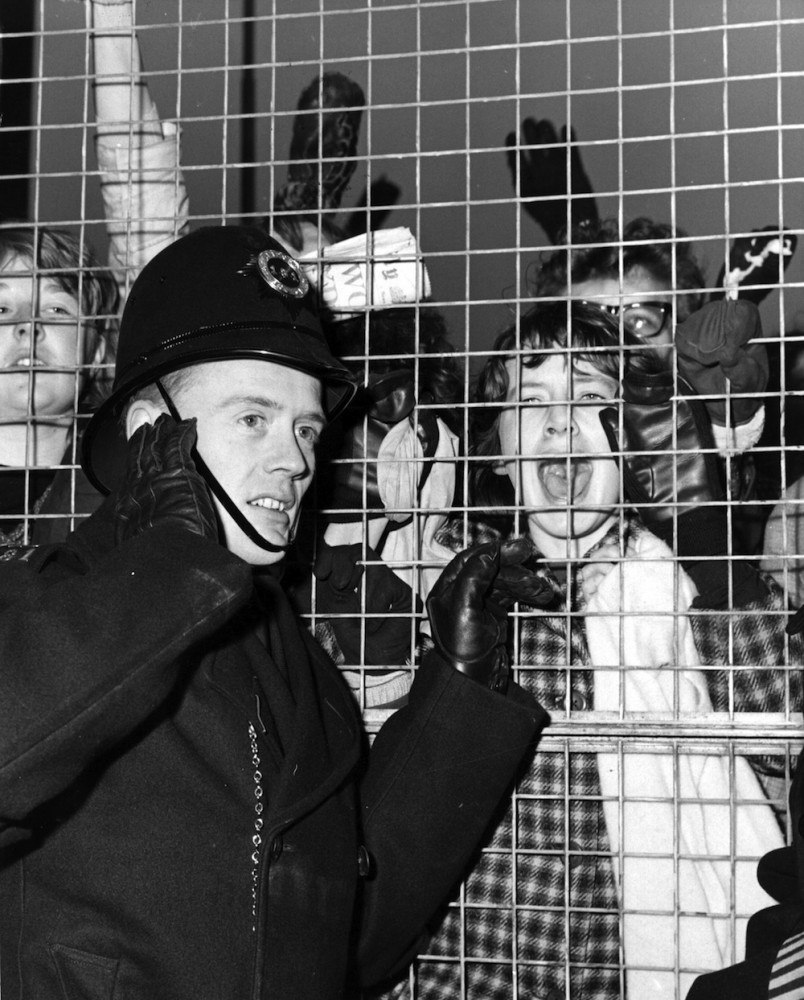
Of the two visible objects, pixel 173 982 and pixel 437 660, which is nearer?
pixel 173 982

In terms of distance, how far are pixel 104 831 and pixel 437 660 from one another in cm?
50

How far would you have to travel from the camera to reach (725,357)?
58.3 inches

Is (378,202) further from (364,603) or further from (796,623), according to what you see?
(796,623)

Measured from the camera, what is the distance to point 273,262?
4.88 ft

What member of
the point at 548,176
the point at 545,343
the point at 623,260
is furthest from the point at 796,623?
the point at 548,176

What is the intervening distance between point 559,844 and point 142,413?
0.81 m

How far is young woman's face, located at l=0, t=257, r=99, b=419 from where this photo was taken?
166 centimetres

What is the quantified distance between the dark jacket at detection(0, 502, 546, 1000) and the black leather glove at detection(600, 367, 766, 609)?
31cm

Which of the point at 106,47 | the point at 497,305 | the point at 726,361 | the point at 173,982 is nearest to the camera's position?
the point at 173,982

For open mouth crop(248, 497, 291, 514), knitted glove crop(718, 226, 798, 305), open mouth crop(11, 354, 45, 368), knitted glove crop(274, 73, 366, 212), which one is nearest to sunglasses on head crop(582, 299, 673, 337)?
knitted glove crop(718, 226, 798, 305)

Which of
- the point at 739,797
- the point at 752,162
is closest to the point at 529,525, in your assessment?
the point at 739,797

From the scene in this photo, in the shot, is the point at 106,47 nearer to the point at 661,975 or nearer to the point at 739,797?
the point at 739,797

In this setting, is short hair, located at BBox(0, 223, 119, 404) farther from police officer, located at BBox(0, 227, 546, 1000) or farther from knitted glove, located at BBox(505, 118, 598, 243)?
knitted glove, located at BBox(505, 118, 598, 243)

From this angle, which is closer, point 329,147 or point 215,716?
point 215,716
